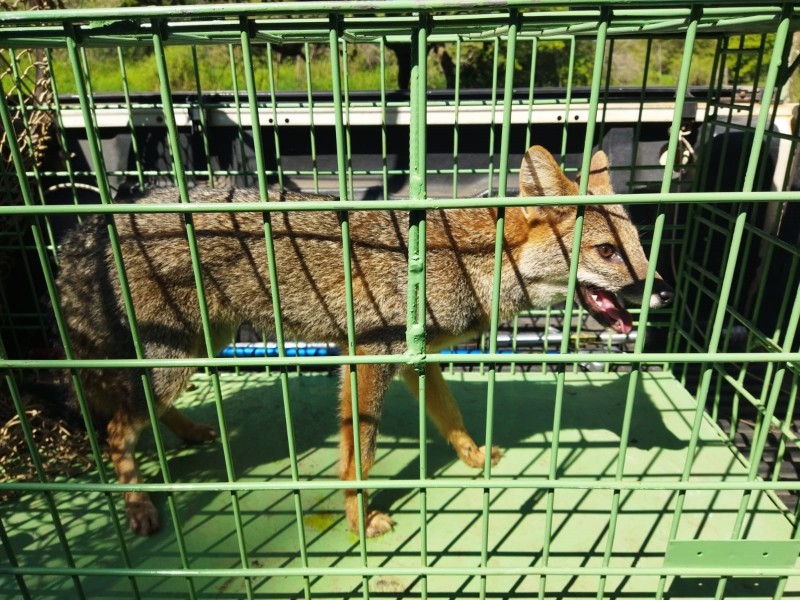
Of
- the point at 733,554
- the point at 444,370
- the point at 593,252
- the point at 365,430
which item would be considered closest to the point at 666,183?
the point at 593,252

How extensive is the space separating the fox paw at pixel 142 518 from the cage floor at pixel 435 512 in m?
0.04

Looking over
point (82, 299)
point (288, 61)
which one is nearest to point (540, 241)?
point (82, 299)

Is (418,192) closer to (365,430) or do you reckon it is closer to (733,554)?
(365,430)

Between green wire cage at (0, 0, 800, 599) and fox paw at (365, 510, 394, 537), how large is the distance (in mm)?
85

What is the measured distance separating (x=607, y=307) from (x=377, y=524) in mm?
1588

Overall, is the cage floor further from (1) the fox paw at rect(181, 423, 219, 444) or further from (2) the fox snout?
(2) the fox snout

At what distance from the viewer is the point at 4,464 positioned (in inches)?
127

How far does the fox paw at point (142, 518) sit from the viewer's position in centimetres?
282

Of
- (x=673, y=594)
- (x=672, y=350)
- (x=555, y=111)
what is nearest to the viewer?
(x=673, y=594)

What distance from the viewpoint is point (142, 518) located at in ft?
9.29

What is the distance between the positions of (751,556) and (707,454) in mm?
1212

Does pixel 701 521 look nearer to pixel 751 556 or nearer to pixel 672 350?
pixel 751 556

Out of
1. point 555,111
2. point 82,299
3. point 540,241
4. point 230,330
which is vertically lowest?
point 230,330

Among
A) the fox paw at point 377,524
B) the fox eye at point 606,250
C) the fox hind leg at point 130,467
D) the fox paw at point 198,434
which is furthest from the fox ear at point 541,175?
the fox paw at point 198,434
